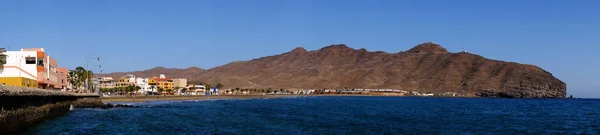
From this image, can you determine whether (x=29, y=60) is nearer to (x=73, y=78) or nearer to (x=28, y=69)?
(x=28, y=69)

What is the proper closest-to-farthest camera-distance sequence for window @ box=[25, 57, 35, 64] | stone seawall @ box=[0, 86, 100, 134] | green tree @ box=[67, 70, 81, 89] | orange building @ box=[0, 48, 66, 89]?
stone seawall @ box=[0, 86, 100, 134] < orange building @ box=[0, 48, 66, 89] < window @ box=[25, 57, 35, 64] < green tree @ box=[67, 70, 81, 89]

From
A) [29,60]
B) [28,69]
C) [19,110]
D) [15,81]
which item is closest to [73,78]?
[29,60]

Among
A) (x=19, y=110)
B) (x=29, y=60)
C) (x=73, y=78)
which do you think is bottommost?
(x=19, y=110)

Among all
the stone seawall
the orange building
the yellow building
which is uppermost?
the orange building

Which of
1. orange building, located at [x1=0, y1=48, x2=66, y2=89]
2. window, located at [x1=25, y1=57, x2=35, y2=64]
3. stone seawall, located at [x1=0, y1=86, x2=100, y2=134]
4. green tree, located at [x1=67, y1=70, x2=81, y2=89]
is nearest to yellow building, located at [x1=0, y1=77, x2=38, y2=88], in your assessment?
orange building, located at [x1=0, y1=48, x2=66, y2=89]

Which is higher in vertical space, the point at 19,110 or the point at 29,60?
the point at 29,60

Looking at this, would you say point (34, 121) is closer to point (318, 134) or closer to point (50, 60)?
point (318, 134)

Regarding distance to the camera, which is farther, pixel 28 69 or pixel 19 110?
pixel 28 69

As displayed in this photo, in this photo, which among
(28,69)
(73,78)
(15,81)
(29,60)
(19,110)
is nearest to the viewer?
(19,110)

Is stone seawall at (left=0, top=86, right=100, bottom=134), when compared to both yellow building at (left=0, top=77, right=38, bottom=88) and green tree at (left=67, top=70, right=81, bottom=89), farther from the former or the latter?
green tree at (left=67, top=70, right=81, bottom=89)

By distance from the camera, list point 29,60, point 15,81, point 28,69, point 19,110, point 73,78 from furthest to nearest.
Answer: point 73,78 → point 29,60 → point 28,69 → point 15,81 → point 19,110

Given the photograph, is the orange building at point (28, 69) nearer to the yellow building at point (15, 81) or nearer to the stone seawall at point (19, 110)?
the yellow building at point (15, 81)

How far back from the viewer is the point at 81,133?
134ft

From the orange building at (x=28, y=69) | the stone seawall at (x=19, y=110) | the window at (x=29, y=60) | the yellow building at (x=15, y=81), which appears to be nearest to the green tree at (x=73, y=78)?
the orange building at (x=28, y=69)
